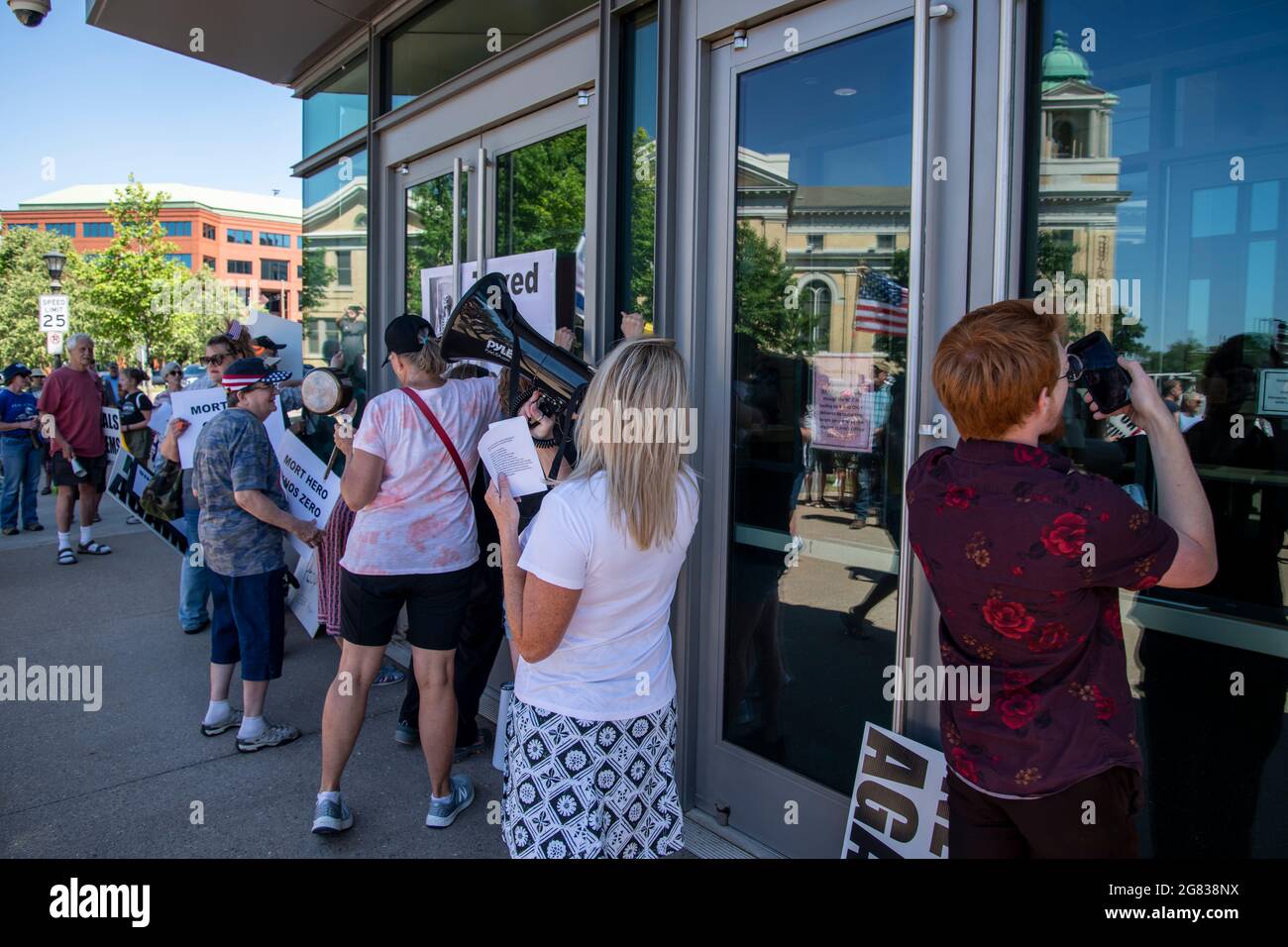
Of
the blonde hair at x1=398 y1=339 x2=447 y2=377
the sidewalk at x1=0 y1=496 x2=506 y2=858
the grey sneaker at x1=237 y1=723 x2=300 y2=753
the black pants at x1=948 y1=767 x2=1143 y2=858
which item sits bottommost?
the sidewalk at x1=0 y1=496 x2=506 y2=858

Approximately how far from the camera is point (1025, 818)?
165 centimetres

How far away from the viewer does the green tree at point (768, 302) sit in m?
2.95

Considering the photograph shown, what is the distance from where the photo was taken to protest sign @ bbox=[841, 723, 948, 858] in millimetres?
2373

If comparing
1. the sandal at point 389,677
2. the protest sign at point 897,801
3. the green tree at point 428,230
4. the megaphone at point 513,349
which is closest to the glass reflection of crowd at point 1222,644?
the protest sign at point 897,801

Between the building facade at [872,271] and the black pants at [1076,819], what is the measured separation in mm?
701

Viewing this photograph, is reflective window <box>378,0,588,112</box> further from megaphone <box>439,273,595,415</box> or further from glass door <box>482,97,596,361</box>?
megaphone <box>439,273,595,415</box>

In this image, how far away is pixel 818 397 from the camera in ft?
9.58

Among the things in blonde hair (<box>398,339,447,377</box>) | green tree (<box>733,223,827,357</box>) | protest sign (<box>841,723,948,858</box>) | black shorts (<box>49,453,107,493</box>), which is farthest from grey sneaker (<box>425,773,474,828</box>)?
black shorts (<box>49,453,107,493</box>)

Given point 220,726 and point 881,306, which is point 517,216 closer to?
point 881,306

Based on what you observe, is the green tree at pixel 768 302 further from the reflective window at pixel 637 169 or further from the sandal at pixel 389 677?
the sandal at pixel 389 677

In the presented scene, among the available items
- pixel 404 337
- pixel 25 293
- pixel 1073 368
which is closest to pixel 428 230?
pixel 404 337

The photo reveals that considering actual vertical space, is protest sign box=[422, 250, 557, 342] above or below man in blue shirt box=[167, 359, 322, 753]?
above

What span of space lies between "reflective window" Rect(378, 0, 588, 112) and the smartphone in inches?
121
